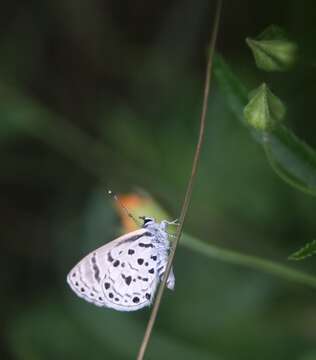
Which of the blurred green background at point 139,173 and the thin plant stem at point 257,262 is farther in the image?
the blurred green background at point 139,173

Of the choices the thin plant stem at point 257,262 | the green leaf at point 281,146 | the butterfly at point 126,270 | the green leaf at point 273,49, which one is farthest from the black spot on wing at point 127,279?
the green leaf at point 273,49

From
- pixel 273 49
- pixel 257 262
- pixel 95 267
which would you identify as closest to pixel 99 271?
pixel 95 267

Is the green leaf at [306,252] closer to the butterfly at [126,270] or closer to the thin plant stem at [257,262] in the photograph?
the thin plant stem at [257,262]

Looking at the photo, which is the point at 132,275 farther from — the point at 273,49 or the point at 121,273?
the point at 273,49

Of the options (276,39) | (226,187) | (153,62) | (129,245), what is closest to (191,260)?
(226,187)

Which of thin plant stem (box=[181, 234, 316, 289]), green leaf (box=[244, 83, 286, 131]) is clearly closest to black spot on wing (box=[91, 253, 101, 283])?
thin plant stem (box=[181, 234, 316, 289])

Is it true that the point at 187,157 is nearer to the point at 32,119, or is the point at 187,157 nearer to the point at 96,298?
the point at 32,119

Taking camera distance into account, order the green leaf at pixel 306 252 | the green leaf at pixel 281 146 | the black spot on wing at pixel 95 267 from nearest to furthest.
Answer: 1. the green leaf at pixel 306 252
2. the green leaf at pixel 281 146
3. the black spot on wing at pixel 95 267
